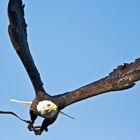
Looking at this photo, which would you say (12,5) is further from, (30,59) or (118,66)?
(118,66)

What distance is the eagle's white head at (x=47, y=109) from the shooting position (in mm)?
11539

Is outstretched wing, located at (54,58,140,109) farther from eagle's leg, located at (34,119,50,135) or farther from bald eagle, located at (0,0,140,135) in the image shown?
eagle's leg, located at (34,119,50,135)

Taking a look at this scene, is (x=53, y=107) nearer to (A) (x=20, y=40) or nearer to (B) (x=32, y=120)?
(B) (x=32, y=120)

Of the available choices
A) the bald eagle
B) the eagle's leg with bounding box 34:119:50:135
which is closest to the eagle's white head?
the bald eagle

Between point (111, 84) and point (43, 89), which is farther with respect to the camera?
point (43, 89)

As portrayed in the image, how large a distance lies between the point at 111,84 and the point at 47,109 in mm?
1483

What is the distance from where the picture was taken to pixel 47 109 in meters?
11.5

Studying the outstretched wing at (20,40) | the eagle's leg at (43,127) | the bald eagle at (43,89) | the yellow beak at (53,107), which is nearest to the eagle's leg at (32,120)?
the bald eagle at (43,89)

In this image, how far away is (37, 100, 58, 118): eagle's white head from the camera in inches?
454

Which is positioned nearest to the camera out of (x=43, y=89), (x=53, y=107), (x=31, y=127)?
(x=31, y=127)

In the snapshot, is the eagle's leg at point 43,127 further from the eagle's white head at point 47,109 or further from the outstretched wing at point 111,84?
the outstretched wing at point 111,84

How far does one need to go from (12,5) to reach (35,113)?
2.67m

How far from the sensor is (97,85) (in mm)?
11516

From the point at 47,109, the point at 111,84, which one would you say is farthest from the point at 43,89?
the point at 111,84
